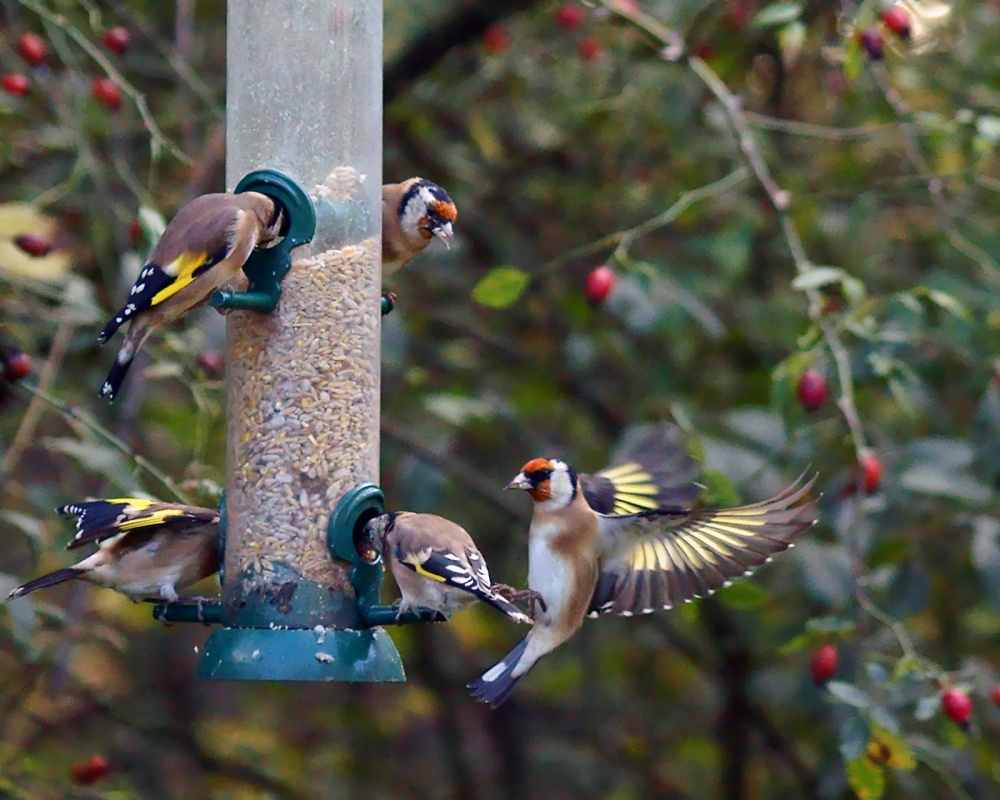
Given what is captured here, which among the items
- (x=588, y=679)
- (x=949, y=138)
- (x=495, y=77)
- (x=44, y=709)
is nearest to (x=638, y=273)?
(x=949, y=138)

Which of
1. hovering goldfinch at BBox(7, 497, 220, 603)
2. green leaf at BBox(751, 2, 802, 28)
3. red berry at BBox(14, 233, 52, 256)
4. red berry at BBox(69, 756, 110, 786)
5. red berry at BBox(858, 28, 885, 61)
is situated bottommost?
red berry at BBox(69, 756, 110, 786)

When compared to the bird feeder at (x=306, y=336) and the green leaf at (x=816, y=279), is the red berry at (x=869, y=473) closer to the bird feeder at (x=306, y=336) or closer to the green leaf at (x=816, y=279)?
the green leaf at (x=816, y=279)

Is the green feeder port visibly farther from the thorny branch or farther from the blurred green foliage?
the thorny branch

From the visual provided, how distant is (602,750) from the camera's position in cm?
1006

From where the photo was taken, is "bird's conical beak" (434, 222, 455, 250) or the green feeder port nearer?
the green feeder port

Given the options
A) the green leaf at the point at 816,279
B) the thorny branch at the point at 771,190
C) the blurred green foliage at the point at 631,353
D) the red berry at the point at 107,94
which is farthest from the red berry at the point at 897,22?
the red berry at the point at 107,94

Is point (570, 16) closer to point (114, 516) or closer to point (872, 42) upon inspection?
point (872, 42)

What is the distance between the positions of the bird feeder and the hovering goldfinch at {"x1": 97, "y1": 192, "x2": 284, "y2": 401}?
0.18 meters

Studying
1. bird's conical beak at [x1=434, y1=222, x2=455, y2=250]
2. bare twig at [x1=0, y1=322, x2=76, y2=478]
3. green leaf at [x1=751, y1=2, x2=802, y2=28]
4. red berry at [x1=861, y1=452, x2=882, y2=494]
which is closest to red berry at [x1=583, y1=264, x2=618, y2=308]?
bird's conical beak at [x1=434, y1=222, x2=455, y2=250]

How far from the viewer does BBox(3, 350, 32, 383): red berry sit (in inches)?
202

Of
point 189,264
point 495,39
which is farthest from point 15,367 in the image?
point 495,39

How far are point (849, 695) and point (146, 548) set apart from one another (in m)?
2.32

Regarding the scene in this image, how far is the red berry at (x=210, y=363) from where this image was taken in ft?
18.2

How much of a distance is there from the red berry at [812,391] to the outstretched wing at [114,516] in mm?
2138
